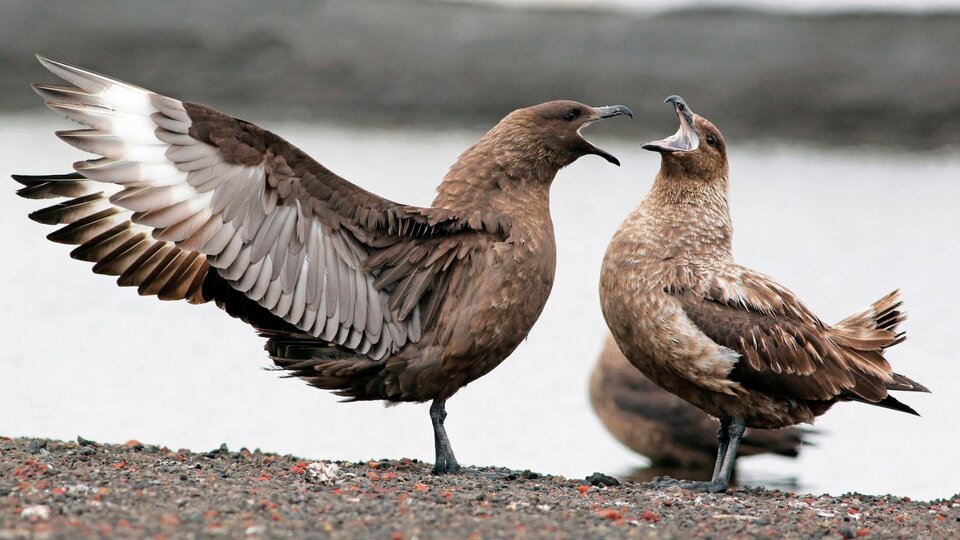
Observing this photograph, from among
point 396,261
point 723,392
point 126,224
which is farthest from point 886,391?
point 126,224

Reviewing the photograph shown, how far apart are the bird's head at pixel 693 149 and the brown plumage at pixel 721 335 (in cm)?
3

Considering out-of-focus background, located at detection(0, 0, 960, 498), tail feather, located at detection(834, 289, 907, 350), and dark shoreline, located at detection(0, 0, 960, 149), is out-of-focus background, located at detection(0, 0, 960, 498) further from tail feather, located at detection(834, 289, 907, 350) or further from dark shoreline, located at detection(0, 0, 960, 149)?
tail feather, located at detection(834, 289, 907, 350)

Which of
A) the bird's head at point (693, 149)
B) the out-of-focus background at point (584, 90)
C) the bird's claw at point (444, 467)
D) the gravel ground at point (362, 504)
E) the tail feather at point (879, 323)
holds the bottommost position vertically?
the gravel ground at point (362, 504)

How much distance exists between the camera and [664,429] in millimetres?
9969

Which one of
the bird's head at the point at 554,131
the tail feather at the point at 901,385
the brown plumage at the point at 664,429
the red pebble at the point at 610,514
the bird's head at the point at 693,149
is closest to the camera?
the red pebble at the point at 610,514

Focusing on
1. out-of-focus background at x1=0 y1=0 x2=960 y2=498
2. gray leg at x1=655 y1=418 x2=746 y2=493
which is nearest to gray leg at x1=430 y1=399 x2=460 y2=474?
gray leg at x1=655 y1=418 x2=746 y2=493

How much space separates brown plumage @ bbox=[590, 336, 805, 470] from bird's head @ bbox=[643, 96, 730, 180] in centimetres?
225

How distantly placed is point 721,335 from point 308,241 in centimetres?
208

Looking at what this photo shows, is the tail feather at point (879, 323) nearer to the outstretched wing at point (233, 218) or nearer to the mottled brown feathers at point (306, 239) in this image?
the mottled brown feathers at point (306, 239)

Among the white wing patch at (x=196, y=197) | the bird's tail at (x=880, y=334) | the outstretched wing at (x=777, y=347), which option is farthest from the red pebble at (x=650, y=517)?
the bird's tail at (x=880, y=334)

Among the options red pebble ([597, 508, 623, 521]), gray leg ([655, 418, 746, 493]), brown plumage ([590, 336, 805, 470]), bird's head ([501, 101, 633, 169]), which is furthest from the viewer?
brown plumage ([590, 336, 805, 470])

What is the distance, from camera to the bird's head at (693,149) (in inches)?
306

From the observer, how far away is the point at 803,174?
61.8 feet

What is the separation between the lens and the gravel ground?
511 centimetres
